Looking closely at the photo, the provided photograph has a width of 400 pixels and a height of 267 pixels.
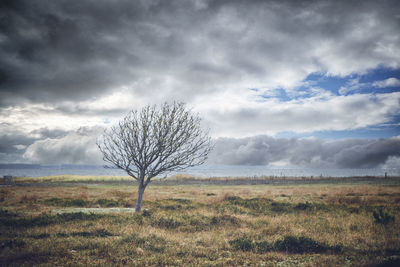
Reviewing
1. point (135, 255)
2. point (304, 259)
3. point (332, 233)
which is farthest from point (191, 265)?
point (332, 233)

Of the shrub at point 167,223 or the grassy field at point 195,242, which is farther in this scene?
the shrub at point 167,223

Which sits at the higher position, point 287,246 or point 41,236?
point 41,236

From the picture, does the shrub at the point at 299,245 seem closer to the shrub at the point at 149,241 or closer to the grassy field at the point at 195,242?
the grassy field at the point at 195,242

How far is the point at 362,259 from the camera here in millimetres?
6848

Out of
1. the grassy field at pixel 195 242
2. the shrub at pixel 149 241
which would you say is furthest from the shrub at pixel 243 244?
the shrub at pixel 149 241

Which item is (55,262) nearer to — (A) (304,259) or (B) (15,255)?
(B) (15,255)

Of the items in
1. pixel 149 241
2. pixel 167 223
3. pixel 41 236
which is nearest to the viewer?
pixel 149 241

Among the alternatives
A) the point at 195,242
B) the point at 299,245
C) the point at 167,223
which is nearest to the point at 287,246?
the point at 299,245

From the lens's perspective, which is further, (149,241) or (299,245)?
(149,241)

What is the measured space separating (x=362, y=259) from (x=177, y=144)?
11.0 metres

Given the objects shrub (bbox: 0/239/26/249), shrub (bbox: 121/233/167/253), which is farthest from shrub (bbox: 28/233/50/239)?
shrub (bbox: 121/233/167/253)

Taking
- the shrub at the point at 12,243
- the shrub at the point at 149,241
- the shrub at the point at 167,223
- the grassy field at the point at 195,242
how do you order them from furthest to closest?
the shrub at the point at 167,223
the shrub at the point at 149,241
the shrub at the point at 12,243
the grassy field at the point at 195,242

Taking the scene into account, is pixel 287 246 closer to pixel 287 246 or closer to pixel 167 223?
pixel 287 246

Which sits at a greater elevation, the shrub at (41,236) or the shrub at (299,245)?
the shrub at (41,236)
